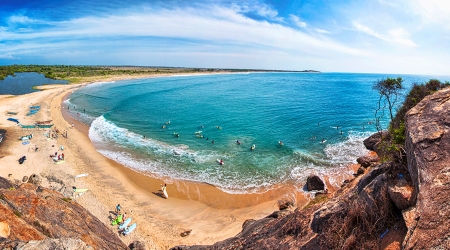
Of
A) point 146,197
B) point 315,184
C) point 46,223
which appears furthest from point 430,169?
point 146,197

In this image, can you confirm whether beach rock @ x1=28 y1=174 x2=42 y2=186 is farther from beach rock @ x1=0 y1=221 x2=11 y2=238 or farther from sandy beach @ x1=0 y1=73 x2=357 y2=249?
beach rock @ x1=0 y1=221 x2=11 y2=238

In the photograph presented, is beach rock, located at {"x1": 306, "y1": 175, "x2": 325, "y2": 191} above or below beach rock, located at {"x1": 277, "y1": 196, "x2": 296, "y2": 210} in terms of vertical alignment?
above

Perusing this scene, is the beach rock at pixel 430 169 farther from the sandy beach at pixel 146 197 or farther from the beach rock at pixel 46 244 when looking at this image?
the sandy beach at pixel 146 197

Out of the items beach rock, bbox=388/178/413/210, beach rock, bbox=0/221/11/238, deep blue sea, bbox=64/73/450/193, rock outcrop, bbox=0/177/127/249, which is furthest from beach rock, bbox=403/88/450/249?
deep blue sea, bbox=64/73/450/193

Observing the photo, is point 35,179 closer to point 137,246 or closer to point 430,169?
point 137,246

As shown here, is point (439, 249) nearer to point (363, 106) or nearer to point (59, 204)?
point (59, 204)

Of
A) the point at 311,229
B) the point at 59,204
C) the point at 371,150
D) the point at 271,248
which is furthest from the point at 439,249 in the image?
the point at 371,150
